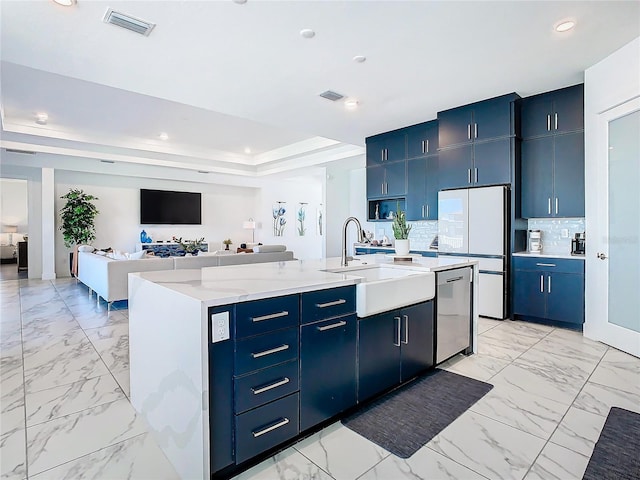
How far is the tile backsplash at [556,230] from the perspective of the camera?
426 centimetres

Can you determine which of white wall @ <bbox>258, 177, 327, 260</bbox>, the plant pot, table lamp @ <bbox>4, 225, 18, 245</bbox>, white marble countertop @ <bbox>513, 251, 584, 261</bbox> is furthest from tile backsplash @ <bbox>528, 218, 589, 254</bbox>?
table lamp @ <bbox>4, 225, 18, 245</bbox>

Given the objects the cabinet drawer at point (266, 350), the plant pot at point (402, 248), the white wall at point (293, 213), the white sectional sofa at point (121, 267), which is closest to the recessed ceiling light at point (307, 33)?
the plant pot at point (402, 248)

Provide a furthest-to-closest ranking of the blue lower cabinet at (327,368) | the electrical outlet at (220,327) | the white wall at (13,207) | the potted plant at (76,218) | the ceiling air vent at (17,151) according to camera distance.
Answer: the white wall at (13,207) < the potted plant at (76,218) < the ceiling air vent at (17,151) < the blue lower cabinet at (327,368) < the electrical outlet at (220,327)

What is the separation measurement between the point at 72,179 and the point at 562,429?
9599mm

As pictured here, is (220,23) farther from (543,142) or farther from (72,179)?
(72,179)

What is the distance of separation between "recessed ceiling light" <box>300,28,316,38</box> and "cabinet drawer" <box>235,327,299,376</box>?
2.40 metres

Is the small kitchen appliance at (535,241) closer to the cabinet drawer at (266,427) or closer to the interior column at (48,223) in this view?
the cabinet drawer at (266,427)

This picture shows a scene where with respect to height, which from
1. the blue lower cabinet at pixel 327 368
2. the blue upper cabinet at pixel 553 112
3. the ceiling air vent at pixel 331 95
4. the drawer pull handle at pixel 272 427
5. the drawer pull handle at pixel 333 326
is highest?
the ceiling air vent at pixel 331 95

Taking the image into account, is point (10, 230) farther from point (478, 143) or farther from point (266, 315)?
point (478, 143)

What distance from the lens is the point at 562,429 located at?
195 cm

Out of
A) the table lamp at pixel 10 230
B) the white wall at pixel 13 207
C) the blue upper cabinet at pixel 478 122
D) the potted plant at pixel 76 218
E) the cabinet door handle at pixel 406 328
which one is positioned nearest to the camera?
the cabinet door handle at pixel 406 328

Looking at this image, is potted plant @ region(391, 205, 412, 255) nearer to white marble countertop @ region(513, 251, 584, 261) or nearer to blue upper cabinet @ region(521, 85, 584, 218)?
white marble countertop @ region(513, 251, 584, 261)

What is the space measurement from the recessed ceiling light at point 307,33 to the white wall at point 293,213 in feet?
24.5

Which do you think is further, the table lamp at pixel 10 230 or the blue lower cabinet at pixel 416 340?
the table lamp at pixel 10 230
